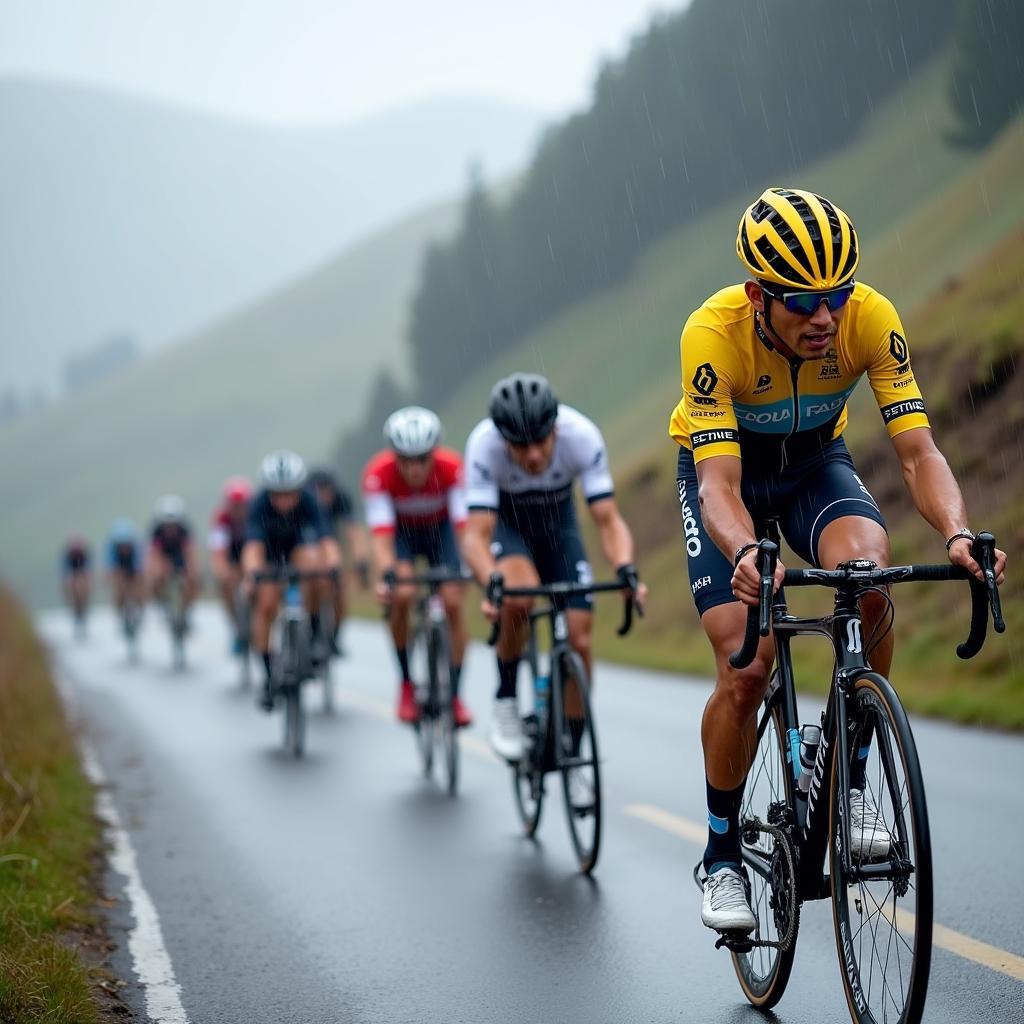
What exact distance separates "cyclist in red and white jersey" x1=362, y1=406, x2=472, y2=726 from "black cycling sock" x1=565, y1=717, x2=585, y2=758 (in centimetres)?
257

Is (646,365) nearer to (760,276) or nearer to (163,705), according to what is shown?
(163,705)

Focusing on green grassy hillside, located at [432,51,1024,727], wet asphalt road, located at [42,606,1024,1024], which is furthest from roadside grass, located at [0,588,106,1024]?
green grassy hillside, located at [432,51,1024,727]

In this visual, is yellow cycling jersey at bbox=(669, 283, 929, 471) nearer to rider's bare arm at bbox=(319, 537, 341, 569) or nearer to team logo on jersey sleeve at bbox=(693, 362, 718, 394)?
team logo on jersey sleeve at bbox=(693, 362, 718, 394)

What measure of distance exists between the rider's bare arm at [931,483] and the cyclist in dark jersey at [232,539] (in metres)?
12.4

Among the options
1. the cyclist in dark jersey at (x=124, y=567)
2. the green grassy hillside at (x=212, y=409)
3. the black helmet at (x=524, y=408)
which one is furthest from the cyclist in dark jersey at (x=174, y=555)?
the green grassy hillside at (x=212, y=409)

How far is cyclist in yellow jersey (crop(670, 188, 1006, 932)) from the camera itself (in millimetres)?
4180

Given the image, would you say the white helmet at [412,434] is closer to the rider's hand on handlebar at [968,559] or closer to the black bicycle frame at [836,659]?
the black bicycle frame at [836,659]

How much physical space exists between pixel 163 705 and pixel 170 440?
130451 millimetres

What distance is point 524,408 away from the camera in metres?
6.82

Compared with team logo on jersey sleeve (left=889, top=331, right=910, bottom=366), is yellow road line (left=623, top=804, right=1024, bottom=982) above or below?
below

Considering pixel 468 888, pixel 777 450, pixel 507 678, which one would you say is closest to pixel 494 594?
pixel 507 678

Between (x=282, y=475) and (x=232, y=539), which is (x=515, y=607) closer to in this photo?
(x=282, y=475)

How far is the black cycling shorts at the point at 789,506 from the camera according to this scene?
4.66 metres

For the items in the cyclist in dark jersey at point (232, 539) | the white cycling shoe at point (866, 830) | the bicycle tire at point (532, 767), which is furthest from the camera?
the cyclist in dark jersey at point (232, 539)
